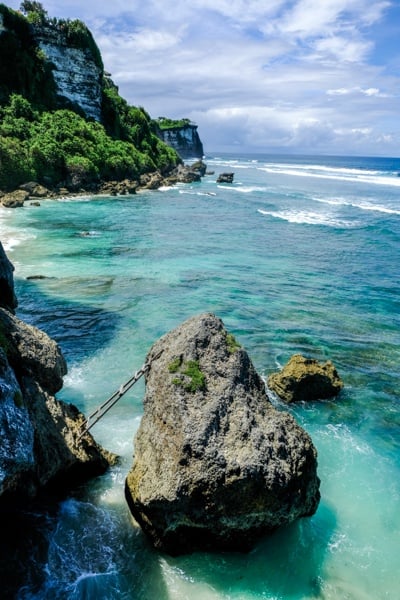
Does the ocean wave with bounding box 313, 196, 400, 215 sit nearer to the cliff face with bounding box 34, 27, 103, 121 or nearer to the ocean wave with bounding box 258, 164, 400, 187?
the ocean wave with bounding box 258, 164, 400, 187

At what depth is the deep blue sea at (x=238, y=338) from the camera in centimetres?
Result: 899

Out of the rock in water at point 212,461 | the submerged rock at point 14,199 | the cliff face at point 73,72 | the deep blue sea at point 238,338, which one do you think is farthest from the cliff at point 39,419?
the cliff face at point 73,72

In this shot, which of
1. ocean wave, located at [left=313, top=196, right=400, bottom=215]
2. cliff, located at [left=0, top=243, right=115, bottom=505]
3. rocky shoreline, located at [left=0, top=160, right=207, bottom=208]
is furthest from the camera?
ocean wave, located at [left=313, top=196, right=400, bottom=215]

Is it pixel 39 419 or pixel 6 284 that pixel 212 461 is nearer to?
pixel 39 419

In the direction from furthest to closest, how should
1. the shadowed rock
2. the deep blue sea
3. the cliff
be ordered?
the shadowed rock < the deep blue sea < the cliff

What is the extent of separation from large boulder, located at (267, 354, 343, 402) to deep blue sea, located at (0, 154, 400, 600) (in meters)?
0.42

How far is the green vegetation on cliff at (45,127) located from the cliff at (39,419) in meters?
56.4

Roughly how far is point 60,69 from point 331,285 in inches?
3102

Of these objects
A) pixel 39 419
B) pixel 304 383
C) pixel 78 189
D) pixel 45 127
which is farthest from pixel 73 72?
pixel 39 419

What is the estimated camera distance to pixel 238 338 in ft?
68.2

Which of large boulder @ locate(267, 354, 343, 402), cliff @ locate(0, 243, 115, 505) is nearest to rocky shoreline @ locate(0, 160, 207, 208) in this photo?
large boulder @ locate(267, 354, 343, 402)

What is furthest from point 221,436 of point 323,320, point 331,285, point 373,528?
point 331,285

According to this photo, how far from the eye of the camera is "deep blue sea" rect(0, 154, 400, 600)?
8992 millimetres

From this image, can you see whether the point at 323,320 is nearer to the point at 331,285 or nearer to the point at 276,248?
the point at 331,285
